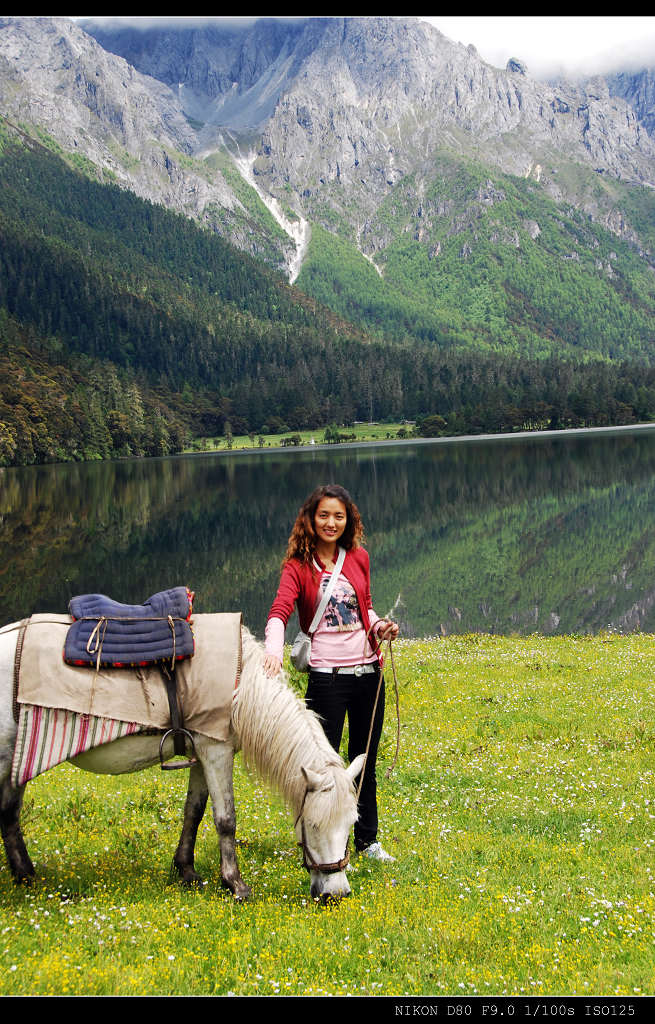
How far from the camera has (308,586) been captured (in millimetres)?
5953

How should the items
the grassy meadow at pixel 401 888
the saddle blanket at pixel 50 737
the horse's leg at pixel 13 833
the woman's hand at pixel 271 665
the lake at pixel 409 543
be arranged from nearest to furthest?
the grassy meadow at pixel 401 888, the saddle blanket at pixel 50 737, the woman's hand at pixel 271 665, the horse's leg at pixel 13 833, the lake at pixel 409 543

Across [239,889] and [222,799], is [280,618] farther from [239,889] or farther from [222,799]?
[239,889]

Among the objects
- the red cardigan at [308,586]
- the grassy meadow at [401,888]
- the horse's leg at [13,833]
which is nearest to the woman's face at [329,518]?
the red cardigan at [308,586]

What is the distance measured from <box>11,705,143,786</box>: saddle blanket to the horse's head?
62.5 inches

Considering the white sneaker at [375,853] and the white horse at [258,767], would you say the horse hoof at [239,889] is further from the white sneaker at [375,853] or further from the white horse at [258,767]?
the white sneaker at [375,853]

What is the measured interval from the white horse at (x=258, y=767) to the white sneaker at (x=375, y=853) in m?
0.99

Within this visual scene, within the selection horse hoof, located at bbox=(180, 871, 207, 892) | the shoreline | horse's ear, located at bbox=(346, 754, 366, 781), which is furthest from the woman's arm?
the shoreline

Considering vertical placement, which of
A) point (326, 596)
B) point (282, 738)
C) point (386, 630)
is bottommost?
point (282, 738)

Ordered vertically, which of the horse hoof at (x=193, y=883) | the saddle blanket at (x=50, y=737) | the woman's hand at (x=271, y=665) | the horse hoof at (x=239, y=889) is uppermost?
the woman's hand at (x=271, y=665)

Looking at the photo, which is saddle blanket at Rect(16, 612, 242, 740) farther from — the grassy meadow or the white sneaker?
the white sneaker

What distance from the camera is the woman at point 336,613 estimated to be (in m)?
5.94

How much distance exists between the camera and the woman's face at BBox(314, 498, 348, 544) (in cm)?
598

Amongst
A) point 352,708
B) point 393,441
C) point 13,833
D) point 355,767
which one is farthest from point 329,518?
point 393,441

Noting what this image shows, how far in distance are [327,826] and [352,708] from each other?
1.09m
